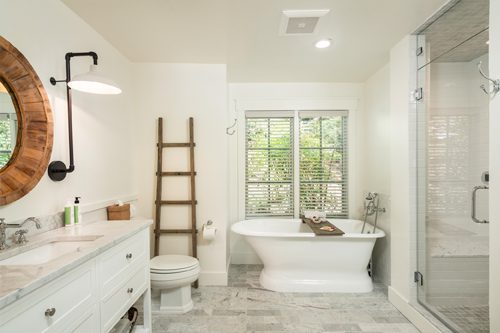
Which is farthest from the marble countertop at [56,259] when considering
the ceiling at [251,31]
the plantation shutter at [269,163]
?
the plantation shutter at [269,163]

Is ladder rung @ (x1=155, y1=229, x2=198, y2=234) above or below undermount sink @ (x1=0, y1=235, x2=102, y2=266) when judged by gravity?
below

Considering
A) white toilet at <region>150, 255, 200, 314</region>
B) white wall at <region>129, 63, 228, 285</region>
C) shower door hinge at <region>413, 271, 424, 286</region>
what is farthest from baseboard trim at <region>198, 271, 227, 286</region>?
shower door hinge at <region>413, 271, 424, 286</region>

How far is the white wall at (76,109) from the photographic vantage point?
1608mm

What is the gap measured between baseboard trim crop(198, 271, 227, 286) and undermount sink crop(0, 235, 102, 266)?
1.65m

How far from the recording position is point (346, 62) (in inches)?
118

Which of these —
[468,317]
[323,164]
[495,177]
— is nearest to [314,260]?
[468,317]

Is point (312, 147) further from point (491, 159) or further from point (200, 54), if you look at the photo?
point (491, 159)

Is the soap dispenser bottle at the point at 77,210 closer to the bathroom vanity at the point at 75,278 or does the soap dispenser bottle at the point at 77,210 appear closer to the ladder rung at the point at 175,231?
the bathroom vanity at the point at 75,278

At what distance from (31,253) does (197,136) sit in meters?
1.88

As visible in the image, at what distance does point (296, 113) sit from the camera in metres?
3.75

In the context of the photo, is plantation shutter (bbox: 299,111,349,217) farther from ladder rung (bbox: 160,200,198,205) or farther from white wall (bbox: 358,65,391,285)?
ladder rung (bbox: 160,200,198,205)

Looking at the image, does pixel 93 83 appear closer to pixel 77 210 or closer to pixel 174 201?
pixel 77 210

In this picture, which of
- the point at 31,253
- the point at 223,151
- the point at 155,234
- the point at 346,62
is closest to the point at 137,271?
the point at 31,253

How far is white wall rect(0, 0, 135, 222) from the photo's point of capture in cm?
161
